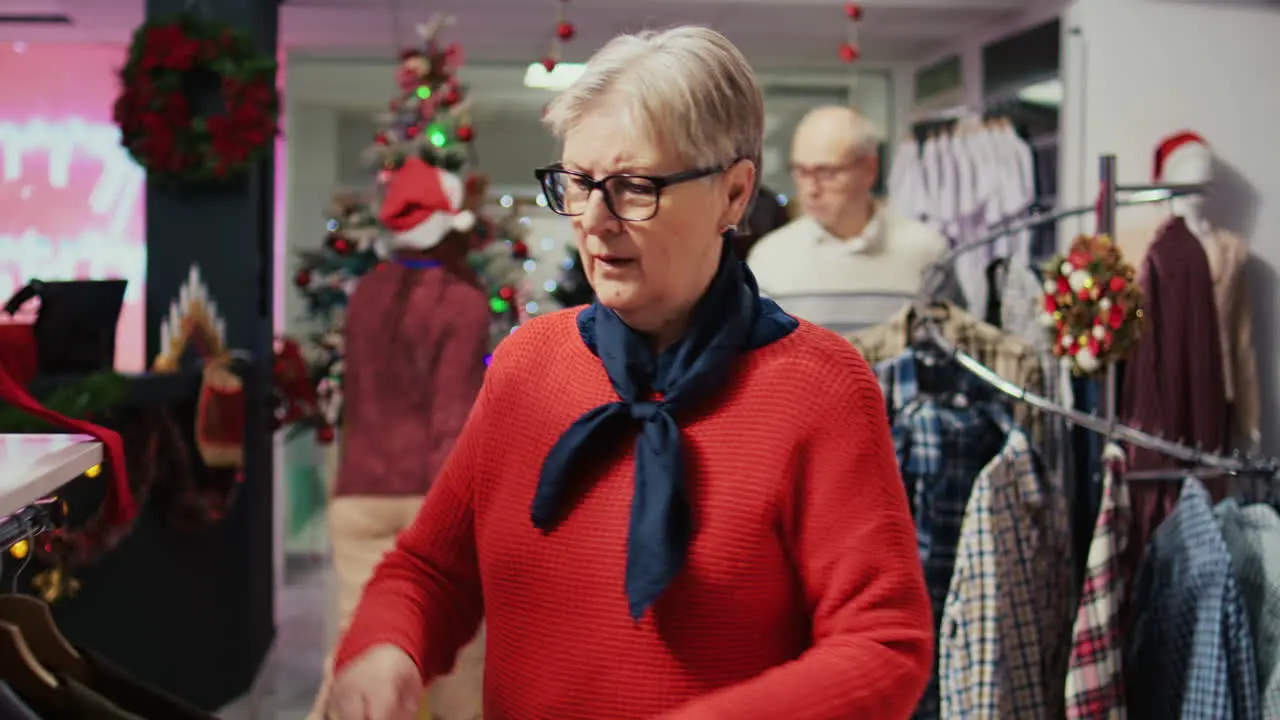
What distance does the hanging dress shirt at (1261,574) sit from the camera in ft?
7.33

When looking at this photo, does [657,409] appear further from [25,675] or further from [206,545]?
[206,545]

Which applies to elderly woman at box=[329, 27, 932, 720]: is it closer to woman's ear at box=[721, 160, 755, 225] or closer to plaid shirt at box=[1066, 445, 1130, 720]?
woman's ear at box=[721, 160, 755, 225]

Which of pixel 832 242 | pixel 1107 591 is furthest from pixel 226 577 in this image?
pixel 1107 591

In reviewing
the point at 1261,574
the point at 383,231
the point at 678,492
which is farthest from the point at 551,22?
the point at 678,492

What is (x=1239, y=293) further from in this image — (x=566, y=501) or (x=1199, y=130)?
(x=566, y=501)

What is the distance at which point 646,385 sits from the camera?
1.32 m

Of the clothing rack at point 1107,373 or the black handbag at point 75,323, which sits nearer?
the clothing rack at point 1107,373

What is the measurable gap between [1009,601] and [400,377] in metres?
2.22

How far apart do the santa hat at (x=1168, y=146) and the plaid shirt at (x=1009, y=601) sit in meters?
2.60

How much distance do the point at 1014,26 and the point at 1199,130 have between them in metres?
1.50

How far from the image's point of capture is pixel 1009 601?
2559mm

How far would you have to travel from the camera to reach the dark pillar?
432 cm

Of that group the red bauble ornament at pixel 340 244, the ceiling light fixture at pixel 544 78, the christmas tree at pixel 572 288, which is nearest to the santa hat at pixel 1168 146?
the christmas tree at pixel 572 288

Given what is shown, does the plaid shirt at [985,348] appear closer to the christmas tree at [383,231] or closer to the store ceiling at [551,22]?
the christmas tree at [383,231]
